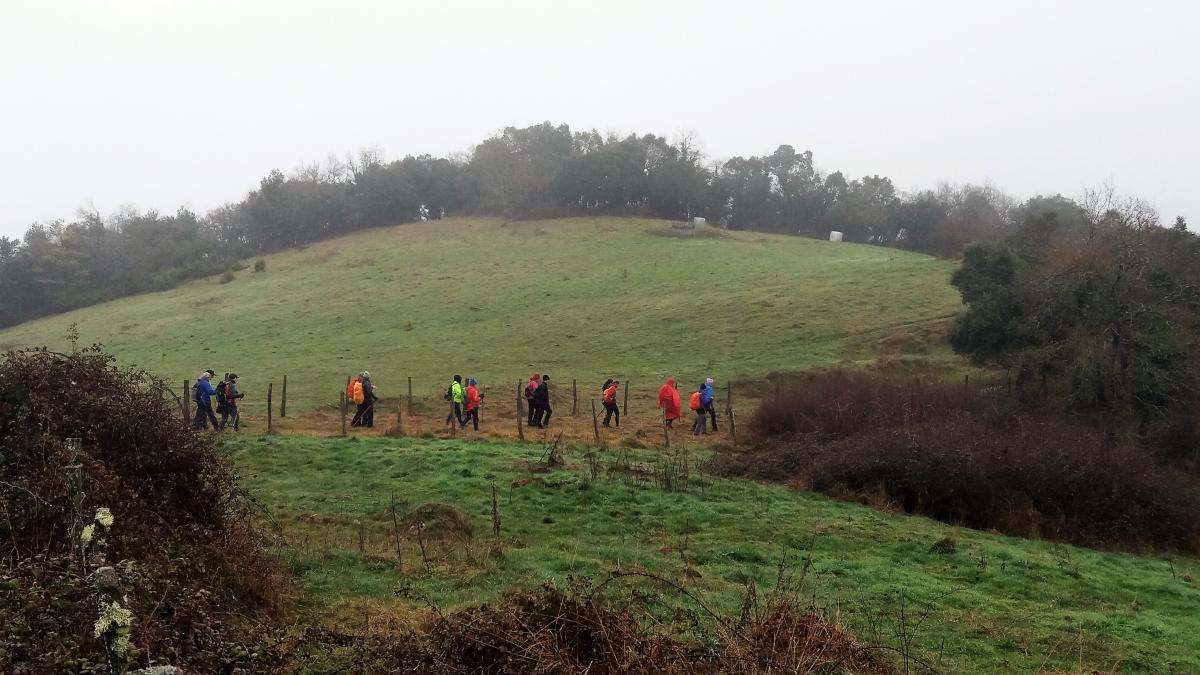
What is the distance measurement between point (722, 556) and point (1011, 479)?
8.44 m

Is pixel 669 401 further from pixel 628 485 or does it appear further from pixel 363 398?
pixel 363 398

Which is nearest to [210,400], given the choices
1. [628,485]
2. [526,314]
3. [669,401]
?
[628,485]

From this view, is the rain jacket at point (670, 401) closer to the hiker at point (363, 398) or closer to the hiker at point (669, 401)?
the hiker at point (669, 401)

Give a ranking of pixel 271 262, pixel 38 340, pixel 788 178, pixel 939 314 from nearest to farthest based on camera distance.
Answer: pixel 939 314 < pixel 38 340 < pixel 271 262 < pixel 788 178

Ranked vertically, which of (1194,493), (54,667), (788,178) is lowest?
(1194,493)

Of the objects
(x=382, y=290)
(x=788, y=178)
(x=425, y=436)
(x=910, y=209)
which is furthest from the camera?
(x=788, y=178)

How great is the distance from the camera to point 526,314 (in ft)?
145

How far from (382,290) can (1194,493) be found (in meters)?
44.6

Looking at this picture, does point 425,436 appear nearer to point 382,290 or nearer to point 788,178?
point 382,290

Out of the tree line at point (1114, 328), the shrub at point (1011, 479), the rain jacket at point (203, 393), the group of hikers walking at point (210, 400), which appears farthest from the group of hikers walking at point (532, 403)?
the tree line at point (1114, 328)

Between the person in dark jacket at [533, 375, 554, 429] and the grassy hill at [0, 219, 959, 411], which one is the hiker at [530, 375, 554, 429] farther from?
the grassy hill at [0, 219, 959, 411]

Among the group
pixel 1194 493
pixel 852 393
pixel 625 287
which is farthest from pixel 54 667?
pixel 625 287

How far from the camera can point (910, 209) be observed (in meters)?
77.2

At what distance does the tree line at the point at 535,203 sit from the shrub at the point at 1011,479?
51683 millimetres
